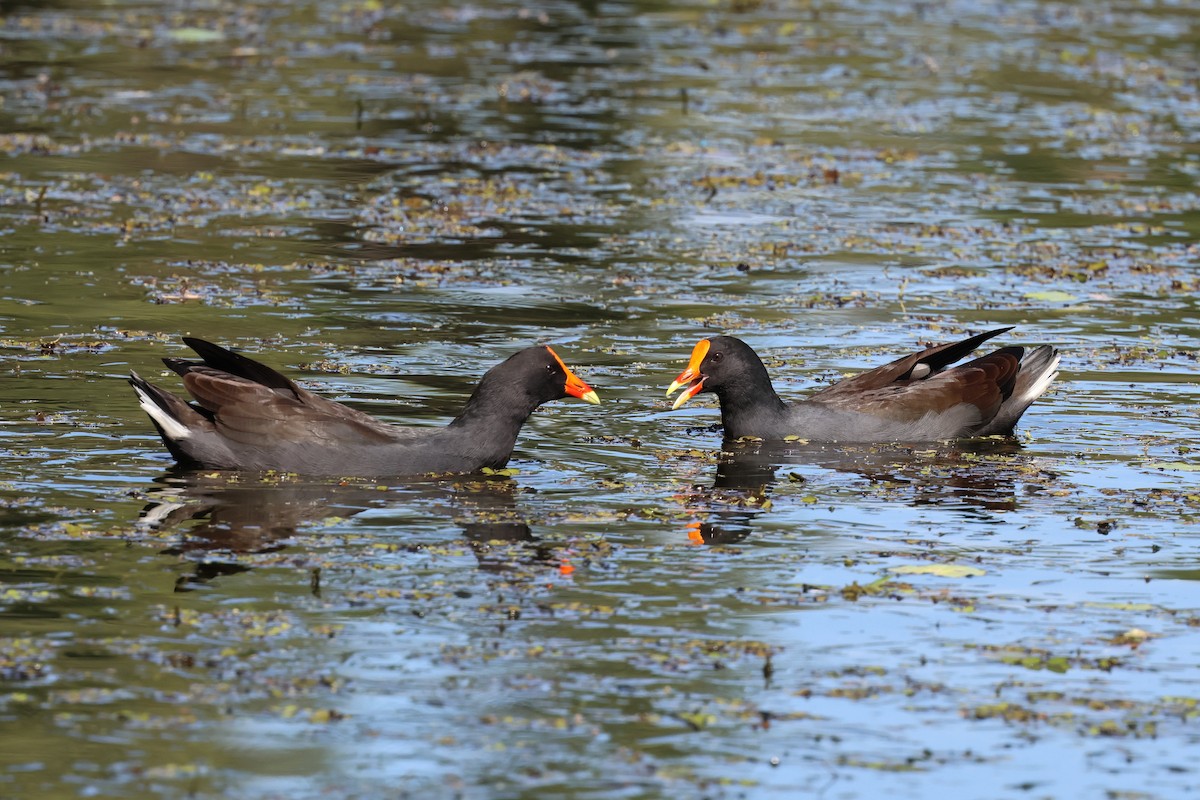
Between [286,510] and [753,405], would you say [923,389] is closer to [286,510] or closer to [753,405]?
[753,405]

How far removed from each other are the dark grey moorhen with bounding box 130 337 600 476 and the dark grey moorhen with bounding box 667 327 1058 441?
4.91 ft

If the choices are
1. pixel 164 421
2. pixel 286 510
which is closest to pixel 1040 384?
pixel 286 510

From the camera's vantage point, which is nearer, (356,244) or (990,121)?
(356,244)

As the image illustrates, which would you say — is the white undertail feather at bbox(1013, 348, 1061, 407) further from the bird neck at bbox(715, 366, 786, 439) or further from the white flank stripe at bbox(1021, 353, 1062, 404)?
the bird neck at bbox(715, 366, 786, 439)

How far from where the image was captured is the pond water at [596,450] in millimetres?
6375

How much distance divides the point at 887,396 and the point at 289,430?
334 cm

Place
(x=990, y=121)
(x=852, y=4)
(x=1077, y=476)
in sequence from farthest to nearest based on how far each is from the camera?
(x=852, y=4) → (x=990, y=121) → (x=1077, y=476)

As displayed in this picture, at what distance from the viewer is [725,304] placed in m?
13.9

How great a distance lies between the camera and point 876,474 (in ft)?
33.3

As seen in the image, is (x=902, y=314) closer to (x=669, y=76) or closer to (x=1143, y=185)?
(x=1143, y=185)

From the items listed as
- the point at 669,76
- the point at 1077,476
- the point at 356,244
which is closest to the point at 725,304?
the point at 356,244

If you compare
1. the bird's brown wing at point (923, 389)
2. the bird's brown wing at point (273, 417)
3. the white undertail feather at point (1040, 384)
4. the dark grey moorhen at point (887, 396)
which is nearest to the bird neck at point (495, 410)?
the bird's brown wing at point (273, 417)

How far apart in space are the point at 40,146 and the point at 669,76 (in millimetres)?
8248

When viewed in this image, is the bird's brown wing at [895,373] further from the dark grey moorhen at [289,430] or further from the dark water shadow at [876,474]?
the dark grey moorhen at [289,430]
